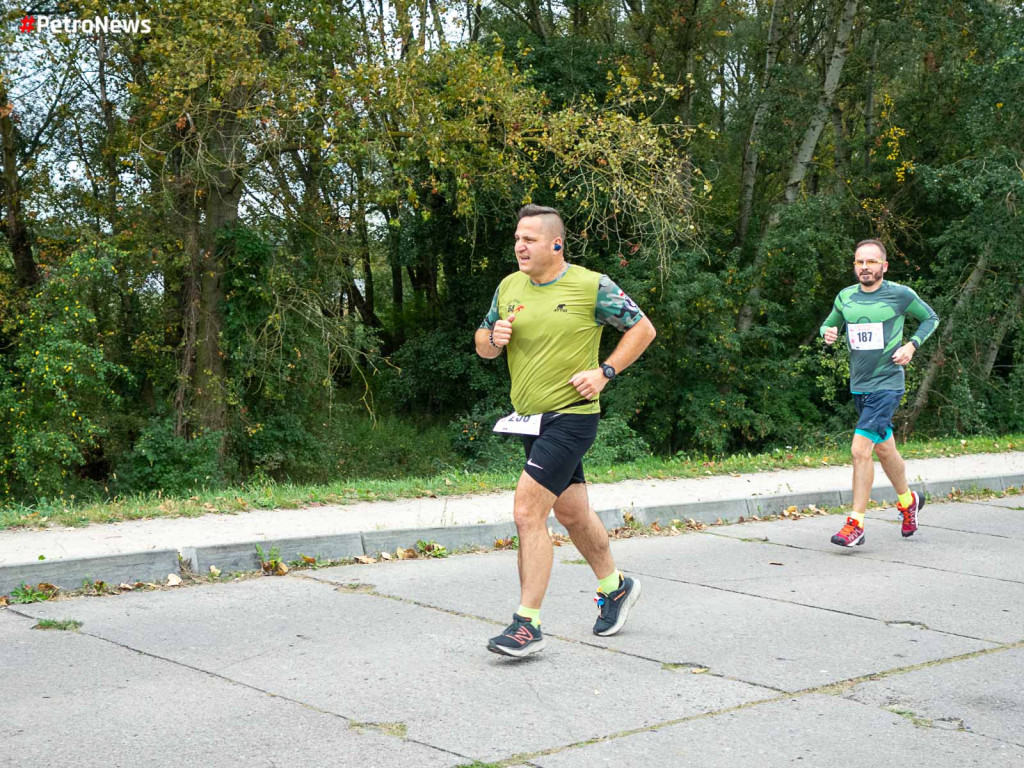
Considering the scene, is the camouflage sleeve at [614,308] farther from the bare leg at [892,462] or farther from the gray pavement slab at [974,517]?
the gray pavement slab at [974,517]

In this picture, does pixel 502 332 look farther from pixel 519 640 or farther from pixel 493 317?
pixel 519 640

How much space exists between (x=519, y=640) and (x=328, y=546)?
2.96m

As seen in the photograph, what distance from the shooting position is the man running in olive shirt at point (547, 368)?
5.43 m

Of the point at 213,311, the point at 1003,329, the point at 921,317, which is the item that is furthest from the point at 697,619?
the point at 1003,329

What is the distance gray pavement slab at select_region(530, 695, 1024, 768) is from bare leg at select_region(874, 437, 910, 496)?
14.6 feet

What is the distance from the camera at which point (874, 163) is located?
2642 cm

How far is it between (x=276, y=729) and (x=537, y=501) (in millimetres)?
1669

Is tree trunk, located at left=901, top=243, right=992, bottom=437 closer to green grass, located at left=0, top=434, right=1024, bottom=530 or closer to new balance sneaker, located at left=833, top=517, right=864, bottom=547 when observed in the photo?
green grass, located at left=0, top=434, right=1024, bottom=530

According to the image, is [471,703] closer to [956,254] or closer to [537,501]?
[537,501]

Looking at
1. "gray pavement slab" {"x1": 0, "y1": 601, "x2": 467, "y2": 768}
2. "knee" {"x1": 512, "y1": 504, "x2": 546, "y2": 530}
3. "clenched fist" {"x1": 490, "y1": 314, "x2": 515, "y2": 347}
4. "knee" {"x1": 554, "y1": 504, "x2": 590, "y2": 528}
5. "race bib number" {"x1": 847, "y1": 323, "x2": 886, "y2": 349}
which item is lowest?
"gray pavement slab" {"x1": 0, "y1": 601, "x2": 467, "y2": 768}

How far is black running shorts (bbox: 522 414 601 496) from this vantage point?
17.8 feet
